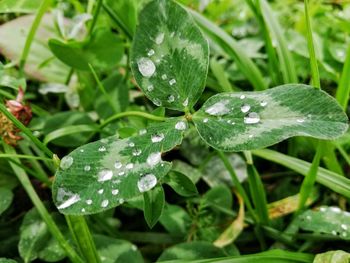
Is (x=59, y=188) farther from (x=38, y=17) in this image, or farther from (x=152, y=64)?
(x=38, y=17)

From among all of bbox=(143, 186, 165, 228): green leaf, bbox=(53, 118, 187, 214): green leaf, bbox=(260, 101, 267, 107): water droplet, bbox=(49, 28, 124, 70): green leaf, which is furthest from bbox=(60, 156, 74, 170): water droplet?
bbox=(49, 28, 124, 70): green leaf

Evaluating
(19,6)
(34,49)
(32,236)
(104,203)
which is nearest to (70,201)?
(104,203)

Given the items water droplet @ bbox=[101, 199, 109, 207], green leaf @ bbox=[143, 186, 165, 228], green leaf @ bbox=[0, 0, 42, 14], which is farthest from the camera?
green leaf @ bbox=[0, 0, 42, 14]

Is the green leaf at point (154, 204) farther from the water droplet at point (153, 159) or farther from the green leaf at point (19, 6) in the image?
the green leaf at point (19, 6)

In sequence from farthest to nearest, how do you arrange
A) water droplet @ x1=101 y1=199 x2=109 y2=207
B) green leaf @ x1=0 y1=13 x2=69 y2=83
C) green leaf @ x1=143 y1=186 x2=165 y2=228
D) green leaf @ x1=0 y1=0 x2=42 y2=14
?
green leaf @ x1=0 y1=13 x2=69 y2=83 → green leaf @ x1=0 y1=0 x2=42 y2=14 → green leaf @ x1=143 y1=186 x2=165 y2=228 → water droplet @ x1=101 y1=199 x2=109 y2=207

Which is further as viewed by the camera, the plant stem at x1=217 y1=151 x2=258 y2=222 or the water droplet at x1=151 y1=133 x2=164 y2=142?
the plant stem at x1=217 y1=151 x2=258 y2=222

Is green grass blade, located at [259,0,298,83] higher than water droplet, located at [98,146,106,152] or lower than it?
lower

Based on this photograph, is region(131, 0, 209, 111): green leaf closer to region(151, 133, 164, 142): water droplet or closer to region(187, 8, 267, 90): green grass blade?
region(151, 133, 164, 142): water droplet
